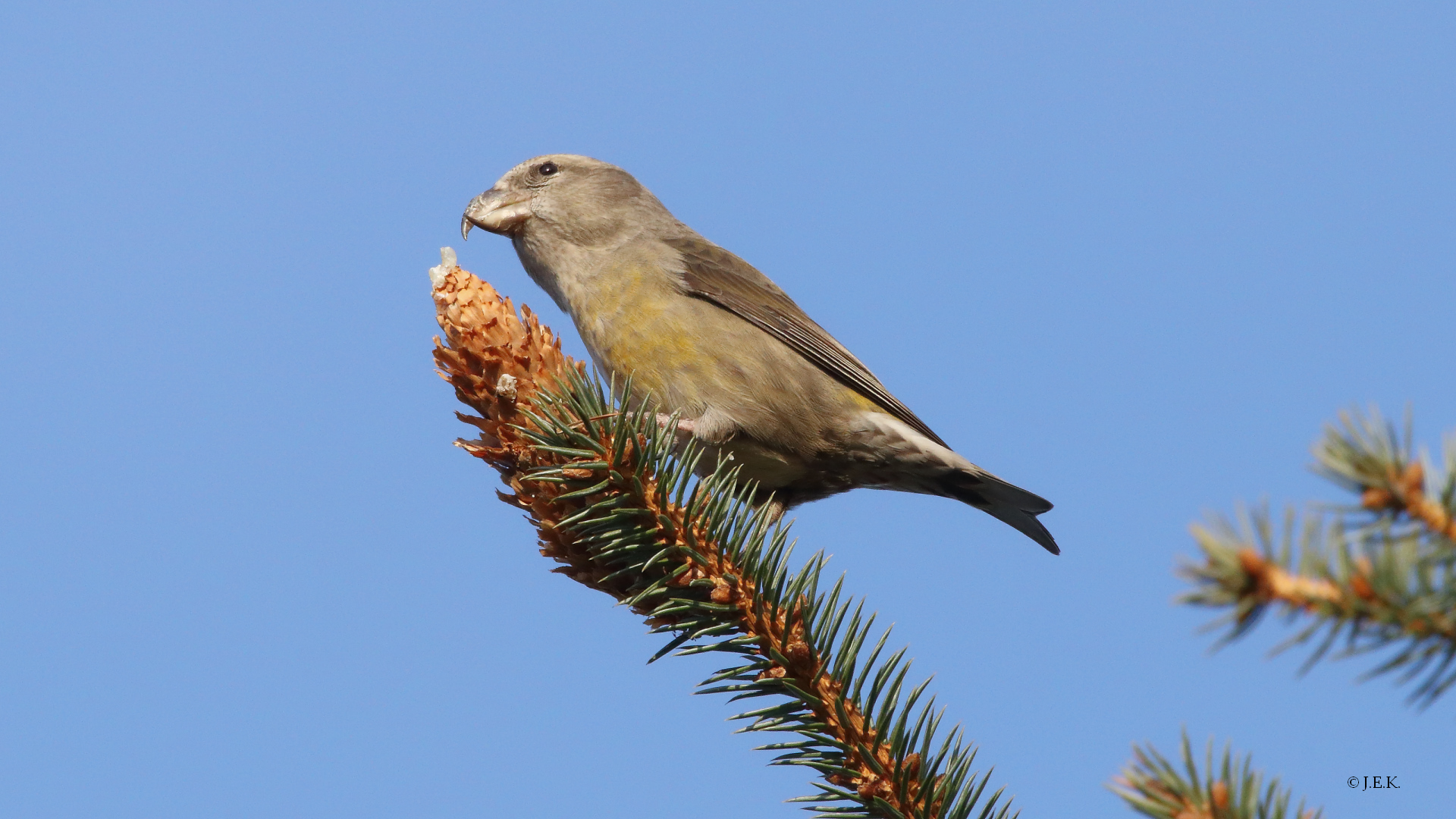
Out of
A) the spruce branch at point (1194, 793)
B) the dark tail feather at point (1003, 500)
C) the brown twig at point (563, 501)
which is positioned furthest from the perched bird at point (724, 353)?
the spruce branch at point (1194, 793)

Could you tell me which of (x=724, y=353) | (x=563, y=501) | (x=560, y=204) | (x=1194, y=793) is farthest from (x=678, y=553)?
(x=560, y=204)

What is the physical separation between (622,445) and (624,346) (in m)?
2.31

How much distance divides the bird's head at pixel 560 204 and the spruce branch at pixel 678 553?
2515mm

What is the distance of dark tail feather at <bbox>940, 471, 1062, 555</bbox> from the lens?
5176mm

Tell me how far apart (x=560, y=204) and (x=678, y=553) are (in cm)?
350

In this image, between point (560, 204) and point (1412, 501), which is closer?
point (1412, 501)

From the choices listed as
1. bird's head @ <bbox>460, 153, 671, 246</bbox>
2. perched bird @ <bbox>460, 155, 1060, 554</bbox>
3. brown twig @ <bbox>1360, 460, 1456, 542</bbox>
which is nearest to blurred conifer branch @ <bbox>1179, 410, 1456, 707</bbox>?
brown twig @ <bbox>1360, 460, 1456, 542</bbox>

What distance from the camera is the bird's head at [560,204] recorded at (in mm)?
5676

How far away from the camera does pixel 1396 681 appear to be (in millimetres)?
1318

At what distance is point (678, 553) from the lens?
2645 mm

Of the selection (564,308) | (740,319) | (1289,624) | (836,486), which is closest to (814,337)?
(740,319)

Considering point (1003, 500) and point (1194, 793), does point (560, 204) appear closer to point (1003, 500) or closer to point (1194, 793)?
point (1003, 500)

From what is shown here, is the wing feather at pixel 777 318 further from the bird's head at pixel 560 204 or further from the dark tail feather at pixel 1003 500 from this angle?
the bird's head at pixel 560 204

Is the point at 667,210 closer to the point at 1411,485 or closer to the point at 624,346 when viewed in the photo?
the point at 624,346
